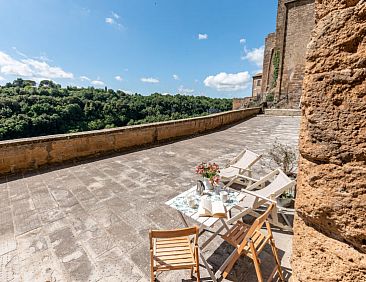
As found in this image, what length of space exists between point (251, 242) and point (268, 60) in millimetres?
23830

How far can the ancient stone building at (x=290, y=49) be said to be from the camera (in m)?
17.6

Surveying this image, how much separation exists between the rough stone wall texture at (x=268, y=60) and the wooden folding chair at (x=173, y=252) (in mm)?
22477

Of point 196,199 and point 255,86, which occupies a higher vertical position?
point 255,86

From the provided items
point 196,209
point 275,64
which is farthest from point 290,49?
point 196,209

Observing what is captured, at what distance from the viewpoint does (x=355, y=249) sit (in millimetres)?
765

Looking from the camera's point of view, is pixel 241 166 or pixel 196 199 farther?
pixel 241 166

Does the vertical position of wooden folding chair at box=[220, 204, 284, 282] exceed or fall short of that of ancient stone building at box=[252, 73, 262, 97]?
it falls short

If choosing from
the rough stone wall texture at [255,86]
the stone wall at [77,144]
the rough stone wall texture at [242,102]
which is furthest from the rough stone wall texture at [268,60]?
the stone wall at [77,144]

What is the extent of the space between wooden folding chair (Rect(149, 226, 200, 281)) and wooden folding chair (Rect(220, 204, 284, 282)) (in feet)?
1.02

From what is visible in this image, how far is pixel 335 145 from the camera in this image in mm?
767

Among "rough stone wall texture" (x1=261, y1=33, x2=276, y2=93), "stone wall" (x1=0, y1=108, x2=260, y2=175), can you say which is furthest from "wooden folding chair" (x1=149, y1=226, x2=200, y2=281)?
"rough stone wall texture" (x1=261, y1=33, x2=276, y2=93)

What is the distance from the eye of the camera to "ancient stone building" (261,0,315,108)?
57.8 ft

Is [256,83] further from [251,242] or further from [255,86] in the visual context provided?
[251,242]

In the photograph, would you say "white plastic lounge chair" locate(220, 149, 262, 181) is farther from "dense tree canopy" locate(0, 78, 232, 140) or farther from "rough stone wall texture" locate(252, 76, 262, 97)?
"rough stone wall texture" locate(252, 76, 262, 97)
